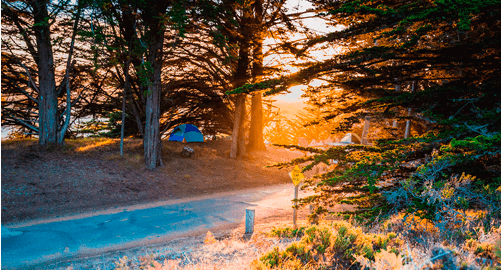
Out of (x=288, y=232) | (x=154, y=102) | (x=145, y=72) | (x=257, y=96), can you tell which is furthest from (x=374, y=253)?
(x=257, y=96)

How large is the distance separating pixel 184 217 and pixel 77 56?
10150mm

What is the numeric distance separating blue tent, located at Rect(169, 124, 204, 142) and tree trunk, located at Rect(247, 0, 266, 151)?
392cm

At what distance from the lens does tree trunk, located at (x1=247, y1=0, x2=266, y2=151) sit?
51.5ft

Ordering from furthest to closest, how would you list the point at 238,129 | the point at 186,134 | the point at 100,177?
the point at 186,134, the point at 238,129, the point at 100,177

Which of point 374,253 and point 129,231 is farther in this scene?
point 129,231

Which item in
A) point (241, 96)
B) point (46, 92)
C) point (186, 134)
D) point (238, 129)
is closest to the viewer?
point (46, 92)

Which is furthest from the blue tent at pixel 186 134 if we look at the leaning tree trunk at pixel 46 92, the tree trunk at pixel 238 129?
the leaning tree trunk at pixel 46 92

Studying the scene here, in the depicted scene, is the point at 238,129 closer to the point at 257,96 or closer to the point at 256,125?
the point at 256,125

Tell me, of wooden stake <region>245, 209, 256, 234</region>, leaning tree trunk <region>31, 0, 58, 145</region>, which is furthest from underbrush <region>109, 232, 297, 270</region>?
leaning tree trunk <region>31, 0, 58, 145</region>

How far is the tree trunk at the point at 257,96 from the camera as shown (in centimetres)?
1569

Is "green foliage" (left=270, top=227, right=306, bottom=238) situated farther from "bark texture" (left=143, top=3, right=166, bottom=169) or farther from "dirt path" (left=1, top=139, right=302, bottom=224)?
"bark texture" (left=143, top=3, right=166, bottom=169)

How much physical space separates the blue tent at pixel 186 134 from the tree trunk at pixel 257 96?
12.9 ft

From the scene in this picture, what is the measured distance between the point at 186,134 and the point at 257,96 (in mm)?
Answer: 5997

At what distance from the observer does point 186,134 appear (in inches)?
839
